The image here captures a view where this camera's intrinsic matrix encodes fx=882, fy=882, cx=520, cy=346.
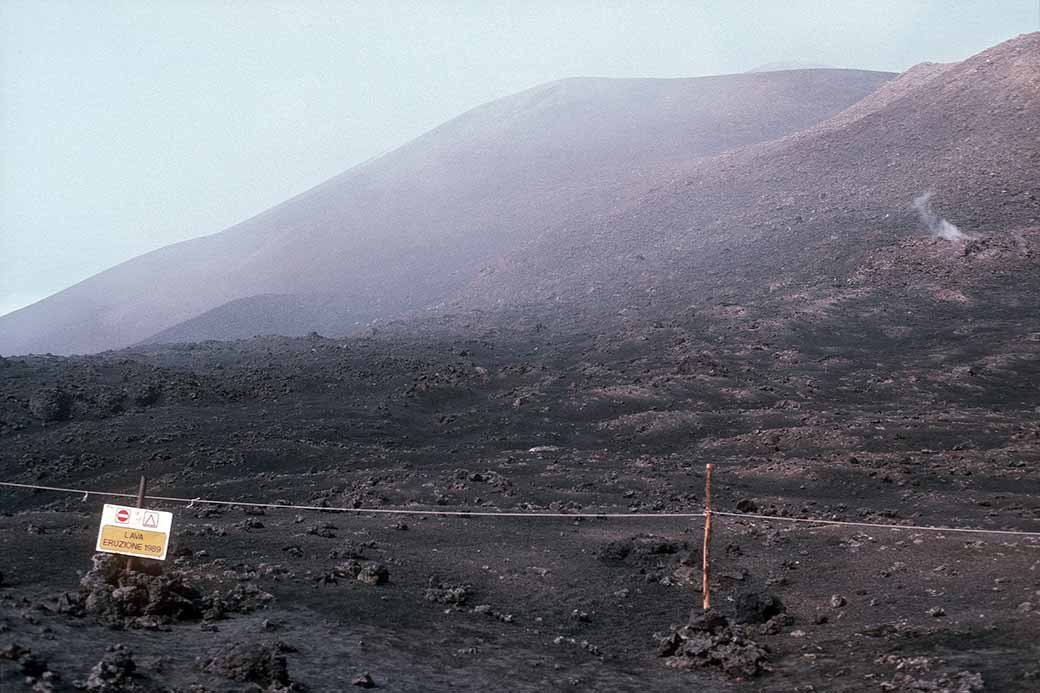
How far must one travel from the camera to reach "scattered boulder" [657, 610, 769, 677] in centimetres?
846

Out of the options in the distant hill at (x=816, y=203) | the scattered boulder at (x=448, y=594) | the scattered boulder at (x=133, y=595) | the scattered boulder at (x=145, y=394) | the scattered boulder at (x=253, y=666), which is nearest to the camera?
the scattered boulder at (x=253, y=666)

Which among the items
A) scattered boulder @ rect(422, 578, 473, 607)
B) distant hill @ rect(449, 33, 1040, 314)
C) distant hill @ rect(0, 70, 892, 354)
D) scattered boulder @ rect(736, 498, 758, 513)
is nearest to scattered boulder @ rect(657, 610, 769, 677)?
scattered boulder @ rect(422, 578, 473, 607)

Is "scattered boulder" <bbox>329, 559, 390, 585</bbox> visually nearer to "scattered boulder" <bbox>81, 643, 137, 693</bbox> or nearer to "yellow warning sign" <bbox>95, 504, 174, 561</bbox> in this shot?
"yellow warning sign" <bbox>95, 504, 174, 561</bbox>

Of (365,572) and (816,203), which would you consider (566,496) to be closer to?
(365,572)

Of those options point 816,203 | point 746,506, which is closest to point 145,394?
point 746,506

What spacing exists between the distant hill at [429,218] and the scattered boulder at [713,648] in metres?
42.5

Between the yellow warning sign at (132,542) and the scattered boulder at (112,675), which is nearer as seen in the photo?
the scattered boulder at (112,675)

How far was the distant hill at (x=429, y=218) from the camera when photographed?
57000mm

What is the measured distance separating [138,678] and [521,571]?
582cm

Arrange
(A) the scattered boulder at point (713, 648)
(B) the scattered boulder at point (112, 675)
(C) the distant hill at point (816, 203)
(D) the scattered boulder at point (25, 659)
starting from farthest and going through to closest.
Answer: (C) the distant hill at point (816, 203) < (A) the scattered boulder at point (713, 648) < (D) the scattered boulder at point (25, 659) < (B) the scattered boulder at point (112, 675)

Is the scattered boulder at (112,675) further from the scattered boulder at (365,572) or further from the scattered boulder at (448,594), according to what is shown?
the scattered boulder at (448,594)

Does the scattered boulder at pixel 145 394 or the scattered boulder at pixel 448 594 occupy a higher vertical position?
the scattered boulder at pixel 145 394

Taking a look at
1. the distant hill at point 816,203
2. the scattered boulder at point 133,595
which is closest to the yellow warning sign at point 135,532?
the scattered boulder at point 133,595

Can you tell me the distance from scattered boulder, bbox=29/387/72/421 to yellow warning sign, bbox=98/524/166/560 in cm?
1636
